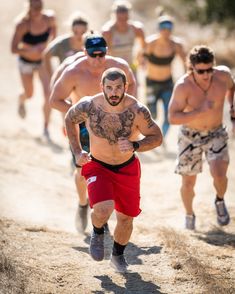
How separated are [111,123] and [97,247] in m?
1.02

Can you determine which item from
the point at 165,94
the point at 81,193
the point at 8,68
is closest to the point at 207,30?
the point at 8,68

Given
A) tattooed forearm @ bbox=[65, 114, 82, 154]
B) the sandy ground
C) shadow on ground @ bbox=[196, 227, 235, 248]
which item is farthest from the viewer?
shadow on ground @ bbox=[196, 227, 235, 248]

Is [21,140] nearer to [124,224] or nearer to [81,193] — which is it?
[81,193]

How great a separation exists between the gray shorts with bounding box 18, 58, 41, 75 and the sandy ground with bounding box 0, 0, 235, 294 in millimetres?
1189

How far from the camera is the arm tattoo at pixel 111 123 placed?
6.26m

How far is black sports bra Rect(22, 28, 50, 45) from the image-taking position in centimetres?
1229

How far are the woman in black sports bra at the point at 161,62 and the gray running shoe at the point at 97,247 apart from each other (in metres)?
6.08

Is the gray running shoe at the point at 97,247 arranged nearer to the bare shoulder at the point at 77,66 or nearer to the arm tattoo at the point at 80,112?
the arm tattoo at the point at 80,112

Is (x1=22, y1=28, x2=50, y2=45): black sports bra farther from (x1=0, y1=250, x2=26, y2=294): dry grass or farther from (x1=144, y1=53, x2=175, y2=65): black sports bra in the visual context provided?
(x1=0, y1=250, x2=26, y2=294): dry grass

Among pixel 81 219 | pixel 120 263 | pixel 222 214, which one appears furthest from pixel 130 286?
pixel 222 214

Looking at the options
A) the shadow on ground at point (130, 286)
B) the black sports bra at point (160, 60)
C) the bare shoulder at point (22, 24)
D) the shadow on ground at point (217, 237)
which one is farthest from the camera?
the black sports bra at point (160, 60)

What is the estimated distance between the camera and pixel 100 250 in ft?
20.7

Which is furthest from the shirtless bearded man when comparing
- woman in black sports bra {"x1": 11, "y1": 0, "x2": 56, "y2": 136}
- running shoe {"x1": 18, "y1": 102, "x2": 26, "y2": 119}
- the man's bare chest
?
running shoe {"x1": 18, "y1": 102, "x2": 26, "y2": 119}

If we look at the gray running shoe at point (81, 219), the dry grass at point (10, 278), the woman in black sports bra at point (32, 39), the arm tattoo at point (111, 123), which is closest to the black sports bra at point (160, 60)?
the woman in black sports bra at point (32, 39)
